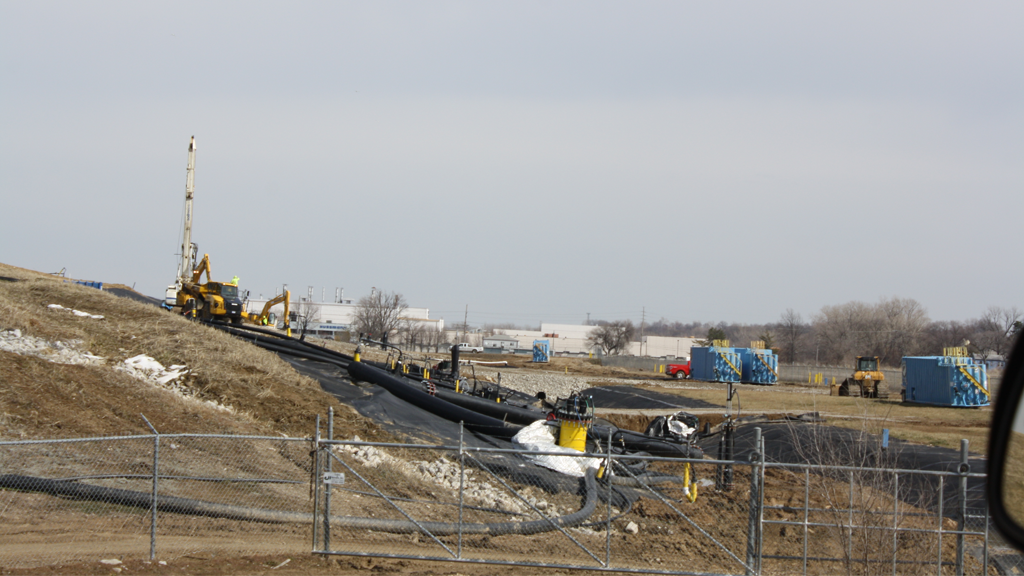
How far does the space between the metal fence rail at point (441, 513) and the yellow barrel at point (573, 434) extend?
63.6 inches

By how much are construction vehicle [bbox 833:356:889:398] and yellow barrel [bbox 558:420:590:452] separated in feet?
107

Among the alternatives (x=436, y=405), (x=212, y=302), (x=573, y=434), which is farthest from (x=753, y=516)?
(x=212, y=302)

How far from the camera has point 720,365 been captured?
6019 centimetres

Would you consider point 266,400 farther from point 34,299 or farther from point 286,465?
point 34,299

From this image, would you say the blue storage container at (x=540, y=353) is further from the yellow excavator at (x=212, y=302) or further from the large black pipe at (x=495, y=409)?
the large black pipe at (x=495, y=409)

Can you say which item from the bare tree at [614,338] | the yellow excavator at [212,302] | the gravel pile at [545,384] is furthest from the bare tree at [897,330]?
the yellow excavator at [212,302]

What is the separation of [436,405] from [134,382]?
7.07 m

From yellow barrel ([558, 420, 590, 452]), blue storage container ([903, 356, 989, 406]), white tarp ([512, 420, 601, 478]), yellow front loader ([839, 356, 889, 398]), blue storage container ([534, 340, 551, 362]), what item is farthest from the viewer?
blue storage container ([534, 340, 551, 362])

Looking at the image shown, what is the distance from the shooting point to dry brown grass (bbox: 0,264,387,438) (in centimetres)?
1329

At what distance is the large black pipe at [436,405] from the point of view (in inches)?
727

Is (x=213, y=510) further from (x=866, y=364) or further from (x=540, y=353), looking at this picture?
(x=540, y=353)

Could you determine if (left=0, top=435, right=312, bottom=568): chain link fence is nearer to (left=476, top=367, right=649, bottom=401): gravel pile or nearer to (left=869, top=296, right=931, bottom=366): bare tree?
(left=476, top=367, right=649, bottom=401): gravel pile

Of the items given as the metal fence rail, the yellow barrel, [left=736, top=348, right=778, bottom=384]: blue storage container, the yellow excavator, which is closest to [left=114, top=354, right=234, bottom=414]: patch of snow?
the metal fence rail

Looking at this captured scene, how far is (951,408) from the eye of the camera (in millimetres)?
37250
